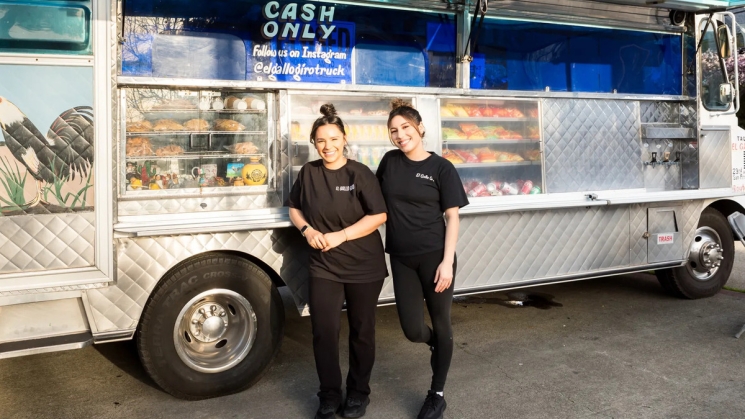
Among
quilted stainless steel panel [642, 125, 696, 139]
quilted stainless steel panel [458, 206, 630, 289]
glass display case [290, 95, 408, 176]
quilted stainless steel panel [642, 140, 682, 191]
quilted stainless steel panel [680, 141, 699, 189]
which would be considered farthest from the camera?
quilted stainless steel panel [680, 141, 699, 189]

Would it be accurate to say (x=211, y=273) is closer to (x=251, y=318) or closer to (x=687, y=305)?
(x=251, y=318)

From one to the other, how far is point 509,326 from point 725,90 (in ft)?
10.3

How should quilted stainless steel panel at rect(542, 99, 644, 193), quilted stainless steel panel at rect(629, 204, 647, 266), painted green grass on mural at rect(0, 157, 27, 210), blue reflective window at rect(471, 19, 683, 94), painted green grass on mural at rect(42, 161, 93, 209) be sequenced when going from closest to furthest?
1. painted green grass on mural at rect(0, 157, 27, 210)
2. painted green grass on mural at rect(42, 161, 93, 209)
3. blue reflective window at rect(471, 19, 683, 94)
4. quilted stainless steel panel at rect(542, 99, 644, 193)
5. quilted stainless steel panel at rect(629, 204, 647, 266)

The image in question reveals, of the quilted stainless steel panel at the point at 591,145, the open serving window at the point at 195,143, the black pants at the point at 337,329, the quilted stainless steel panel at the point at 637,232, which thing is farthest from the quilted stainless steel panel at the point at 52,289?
the quilted stainless steel panel at the point at 637,232

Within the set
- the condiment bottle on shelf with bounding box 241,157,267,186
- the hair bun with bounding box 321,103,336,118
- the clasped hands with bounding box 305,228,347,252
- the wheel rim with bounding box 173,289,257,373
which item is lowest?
the wheel rim with bounding box 173,289,257,373

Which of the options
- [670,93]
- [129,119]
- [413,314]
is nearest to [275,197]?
[129,119]

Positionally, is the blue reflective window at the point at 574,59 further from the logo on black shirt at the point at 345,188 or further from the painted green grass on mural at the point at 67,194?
the painted green grass on mural at the point at 67,194

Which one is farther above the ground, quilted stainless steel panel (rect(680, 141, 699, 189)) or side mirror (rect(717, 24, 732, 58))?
side mirror (rect(717, 24, 732, 58))

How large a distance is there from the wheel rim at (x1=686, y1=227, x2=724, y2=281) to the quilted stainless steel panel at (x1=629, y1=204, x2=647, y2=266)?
2.64 ft

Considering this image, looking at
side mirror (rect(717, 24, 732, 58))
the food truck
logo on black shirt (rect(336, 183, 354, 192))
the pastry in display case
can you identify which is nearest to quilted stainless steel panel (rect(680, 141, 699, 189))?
the food truck

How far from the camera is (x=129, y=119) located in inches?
159

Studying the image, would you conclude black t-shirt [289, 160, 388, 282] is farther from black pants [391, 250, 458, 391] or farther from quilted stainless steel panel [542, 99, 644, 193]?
quilted stainless steel panel [542, 99, 644, 193]

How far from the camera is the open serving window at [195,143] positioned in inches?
160

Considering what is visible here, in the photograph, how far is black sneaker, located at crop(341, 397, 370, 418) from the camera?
3.77 meters
